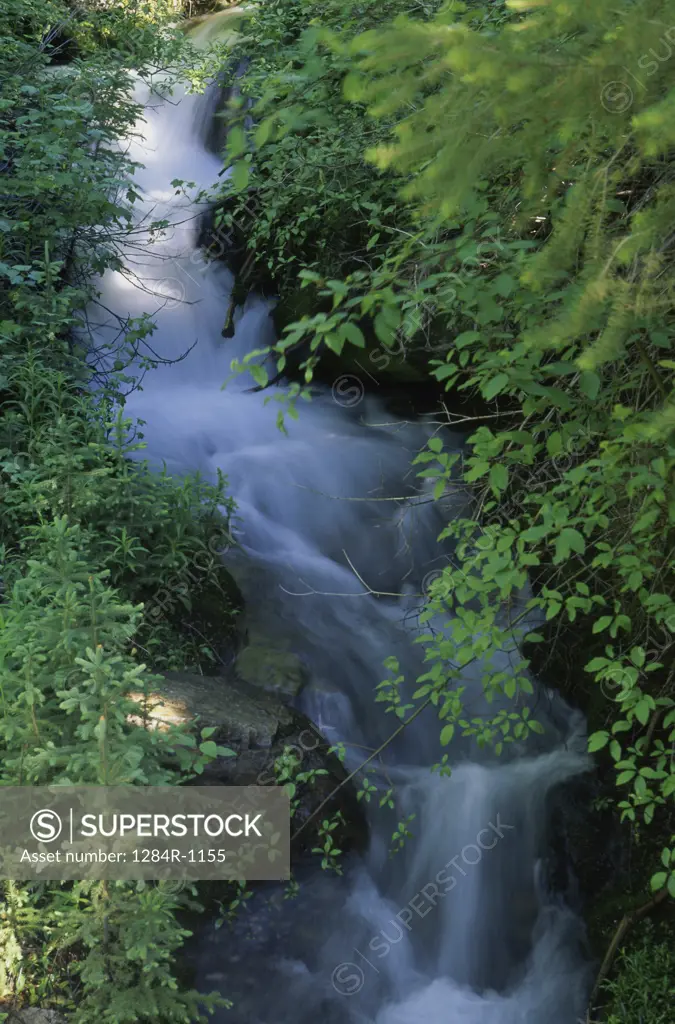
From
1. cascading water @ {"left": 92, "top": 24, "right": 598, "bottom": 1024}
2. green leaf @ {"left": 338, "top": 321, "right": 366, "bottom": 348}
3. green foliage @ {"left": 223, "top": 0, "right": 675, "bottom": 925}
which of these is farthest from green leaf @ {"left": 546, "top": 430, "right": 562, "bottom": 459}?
cascading water @ {"left": 92, "top": 24, "right": 598, "bottom": 1024}

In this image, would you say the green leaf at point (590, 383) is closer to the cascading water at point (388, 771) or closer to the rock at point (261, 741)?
the cascading water at point (388, 771)

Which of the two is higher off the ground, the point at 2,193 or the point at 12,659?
the point at 2,193

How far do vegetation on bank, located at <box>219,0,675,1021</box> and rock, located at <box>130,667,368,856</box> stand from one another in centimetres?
56

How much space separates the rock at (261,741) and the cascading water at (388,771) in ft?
0.75

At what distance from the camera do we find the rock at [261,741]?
12.7 ft

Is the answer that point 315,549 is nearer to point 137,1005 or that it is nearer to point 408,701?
point 408,701

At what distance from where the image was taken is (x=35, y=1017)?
2969 mm

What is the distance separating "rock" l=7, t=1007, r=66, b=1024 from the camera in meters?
2.95

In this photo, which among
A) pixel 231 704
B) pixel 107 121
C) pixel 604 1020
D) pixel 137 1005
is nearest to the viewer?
pixel 137 1005

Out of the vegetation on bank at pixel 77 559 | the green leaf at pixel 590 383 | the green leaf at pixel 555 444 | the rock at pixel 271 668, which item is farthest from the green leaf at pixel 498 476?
the rock at pixel 271 668

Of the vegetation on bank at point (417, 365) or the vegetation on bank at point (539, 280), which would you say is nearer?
the vegetation on bank at point (539, 280)

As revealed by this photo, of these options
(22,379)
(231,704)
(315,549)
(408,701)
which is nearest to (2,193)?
(22,379)

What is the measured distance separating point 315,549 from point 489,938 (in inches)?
100

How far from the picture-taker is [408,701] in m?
4.89
